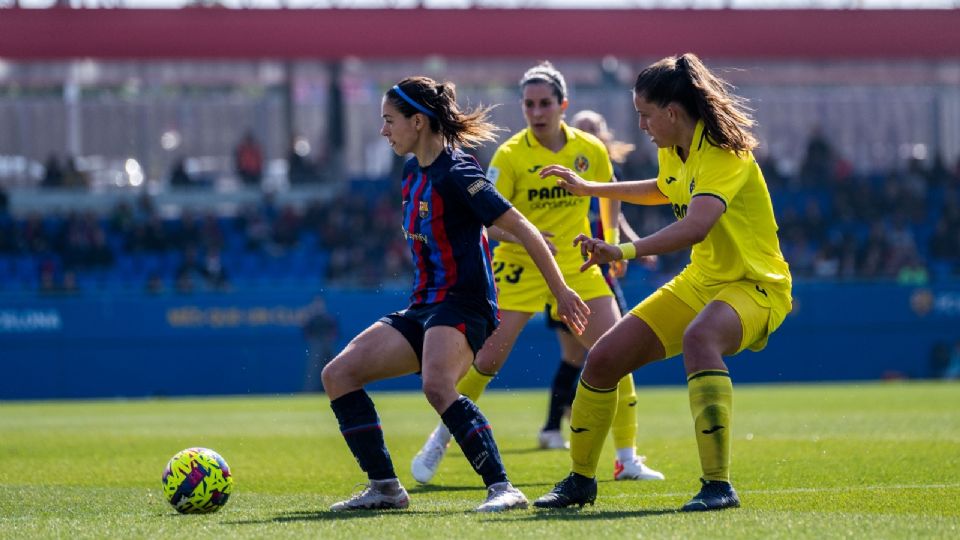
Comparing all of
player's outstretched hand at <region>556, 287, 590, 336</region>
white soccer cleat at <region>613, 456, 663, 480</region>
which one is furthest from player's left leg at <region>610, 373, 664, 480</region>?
player's outstretched hand at <region>556, 287, 590, 336</region>

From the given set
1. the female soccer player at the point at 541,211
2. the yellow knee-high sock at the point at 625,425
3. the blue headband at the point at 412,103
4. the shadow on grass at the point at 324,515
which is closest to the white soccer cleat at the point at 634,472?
the yellow knee-high sock at the point at 625,425

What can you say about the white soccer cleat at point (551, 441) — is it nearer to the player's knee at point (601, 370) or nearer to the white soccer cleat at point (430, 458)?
the white soccer cleat at point (430, 458)

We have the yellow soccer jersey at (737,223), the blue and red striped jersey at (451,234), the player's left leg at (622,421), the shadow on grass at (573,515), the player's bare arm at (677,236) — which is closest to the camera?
the shadow on grass at (573,515)

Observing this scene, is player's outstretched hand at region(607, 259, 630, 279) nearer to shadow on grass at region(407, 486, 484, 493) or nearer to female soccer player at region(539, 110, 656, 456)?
female soccer player at region(539, 110, 656, 456)

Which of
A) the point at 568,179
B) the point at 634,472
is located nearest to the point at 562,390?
the point at 634,472

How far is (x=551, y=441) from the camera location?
431 inches

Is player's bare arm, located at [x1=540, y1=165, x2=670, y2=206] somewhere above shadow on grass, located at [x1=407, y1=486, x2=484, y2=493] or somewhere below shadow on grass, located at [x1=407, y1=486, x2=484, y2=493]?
above

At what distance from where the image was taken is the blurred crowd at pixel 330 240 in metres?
26.0

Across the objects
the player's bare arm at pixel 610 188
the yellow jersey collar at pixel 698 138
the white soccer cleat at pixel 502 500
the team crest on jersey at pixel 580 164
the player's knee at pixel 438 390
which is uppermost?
the yellow jersey collar at pixel 698 138

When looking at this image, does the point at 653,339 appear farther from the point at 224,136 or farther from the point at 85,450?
the point at 224,136

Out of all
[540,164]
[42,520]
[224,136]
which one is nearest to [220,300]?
[224,136]

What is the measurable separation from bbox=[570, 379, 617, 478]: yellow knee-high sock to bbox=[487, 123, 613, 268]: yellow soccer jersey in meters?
2.52

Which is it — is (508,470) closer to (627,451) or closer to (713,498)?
(627,451)

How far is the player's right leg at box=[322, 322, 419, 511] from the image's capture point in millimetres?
6445
